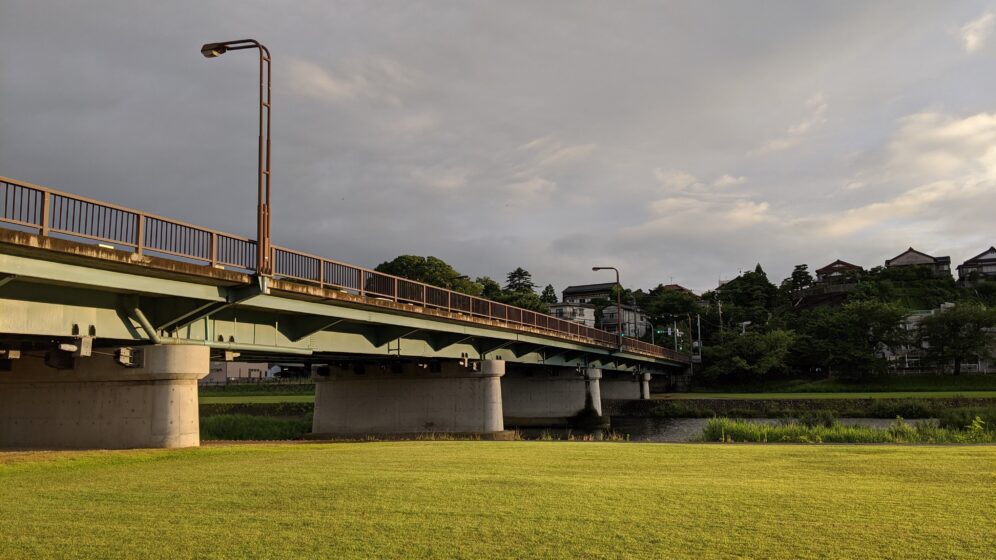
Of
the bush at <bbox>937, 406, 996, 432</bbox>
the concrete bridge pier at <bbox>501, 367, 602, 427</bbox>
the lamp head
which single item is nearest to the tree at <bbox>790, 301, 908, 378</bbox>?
the bush at <bbox>937, 406, 996, 432</bbox>

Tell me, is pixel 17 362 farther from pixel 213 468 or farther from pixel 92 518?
pixel 92 518

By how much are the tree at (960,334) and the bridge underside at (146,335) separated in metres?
66.6

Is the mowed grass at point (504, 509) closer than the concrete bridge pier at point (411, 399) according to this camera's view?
Yes

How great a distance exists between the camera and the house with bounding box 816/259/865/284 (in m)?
147

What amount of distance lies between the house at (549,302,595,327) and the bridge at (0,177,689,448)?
94.1 m

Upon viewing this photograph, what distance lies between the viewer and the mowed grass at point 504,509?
738cm

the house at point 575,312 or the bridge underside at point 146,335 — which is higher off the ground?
the house at point 575,312

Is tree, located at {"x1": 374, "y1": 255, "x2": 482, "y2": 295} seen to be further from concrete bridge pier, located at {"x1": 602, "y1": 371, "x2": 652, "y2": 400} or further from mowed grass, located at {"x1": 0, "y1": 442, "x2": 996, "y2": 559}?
mowed grass, located at {"x1": 0, "y1": 442, "x2": 996, "y2": 559}

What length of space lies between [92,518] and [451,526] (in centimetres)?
446

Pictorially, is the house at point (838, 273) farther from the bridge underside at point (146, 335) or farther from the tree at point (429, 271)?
the bridge underside at point (146, 335)

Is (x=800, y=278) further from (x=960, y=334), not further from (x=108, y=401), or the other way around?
(x=108, y=401)

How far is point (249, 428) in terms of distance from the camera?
1853 inches

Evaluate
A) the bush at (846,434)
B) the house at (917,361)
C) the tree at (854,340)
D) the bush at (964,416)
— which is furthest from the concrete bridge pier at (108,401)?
the house at (917,361)

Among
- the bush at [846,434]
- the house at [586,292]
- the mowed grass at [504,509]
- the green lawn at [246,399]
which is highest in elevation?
the house at [586,292]
